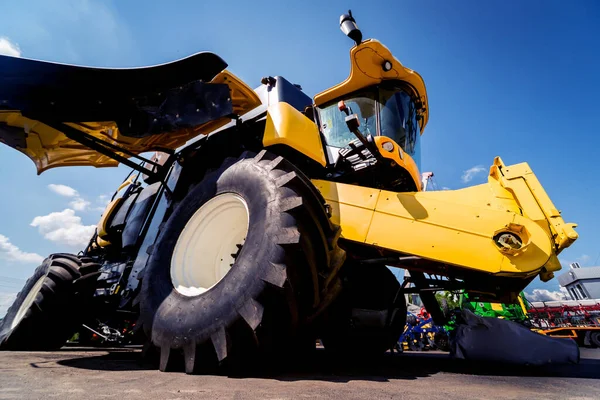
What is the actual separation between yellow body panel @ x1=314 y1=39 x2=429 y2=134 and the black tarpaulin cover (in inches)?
105

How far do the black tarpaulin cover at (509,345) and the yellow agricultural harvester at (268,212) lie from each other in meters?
0.46

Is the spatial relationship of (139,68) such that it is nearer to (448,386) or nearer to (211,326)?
(211,326)

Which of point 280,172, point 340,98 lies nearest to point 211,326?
point 280,172

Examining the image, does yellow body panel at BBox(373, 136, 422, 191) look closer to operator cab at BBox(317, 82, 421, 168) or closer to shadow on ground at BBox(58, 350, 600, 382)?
operator cab at BBox(317, 82, 421, 168)

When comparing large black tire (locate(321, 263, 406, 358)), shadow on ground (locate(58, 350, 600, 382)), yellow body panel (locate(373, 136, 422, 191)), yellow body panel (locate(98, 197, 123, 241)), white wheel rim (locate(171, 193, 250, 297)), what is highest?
yellow body panel (locate(98, 197, 123, 241))

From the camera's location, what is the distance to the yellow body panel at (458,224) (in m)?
2.42

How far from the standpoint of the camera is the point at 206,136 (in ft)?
12.1

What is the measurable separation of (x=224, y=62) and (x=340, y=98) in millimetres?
1573

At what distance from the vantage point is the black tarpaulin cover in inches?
118

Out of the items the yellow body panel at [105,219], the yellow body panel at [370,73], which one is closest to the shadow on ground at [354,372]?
the yellow body panel at [370,73]

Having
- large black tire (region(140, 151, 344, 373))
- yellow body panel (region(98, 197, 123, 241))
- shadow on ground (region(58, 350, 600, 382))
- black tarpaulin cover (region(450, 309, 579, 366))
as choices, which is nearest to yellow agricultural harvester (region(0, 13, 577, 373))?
large black tire (region(140, 151, 344, 373))

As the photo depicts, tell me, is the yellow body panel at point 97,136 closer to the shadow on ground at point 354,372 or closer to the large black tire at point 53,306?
the large black tire at point 53,306

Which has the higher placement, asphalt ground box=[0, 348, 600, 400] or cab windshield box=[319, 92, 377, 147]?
cab windshield box=[319, 92, 377, 147]

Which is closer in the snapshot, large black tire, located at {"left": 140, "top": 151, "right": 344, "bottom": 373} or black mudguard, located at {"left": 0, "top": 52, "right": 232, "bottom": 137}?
large black tire, located at {"left": 140, "top": 151, "right": 344, "bottom": 373}
